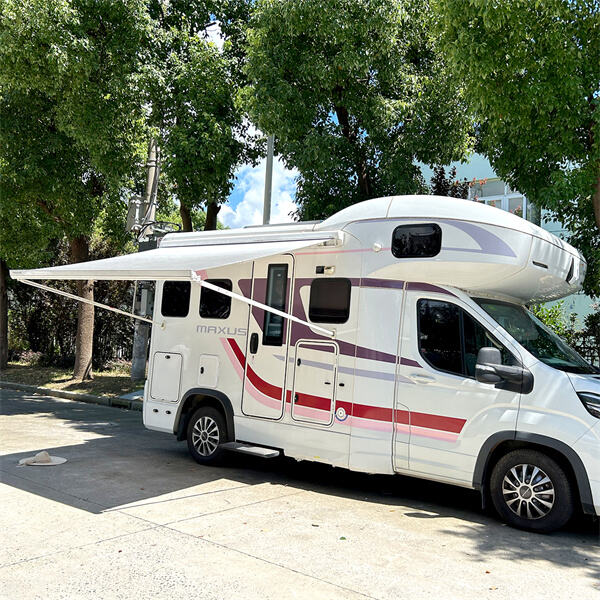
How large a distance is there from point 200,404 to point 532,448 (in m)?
4.21

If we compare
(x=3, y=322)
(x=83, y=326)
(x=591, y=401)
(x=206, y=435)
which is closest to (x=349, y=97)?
(x=206, y=435)

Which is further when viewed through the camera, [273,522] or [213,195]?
[213,195]

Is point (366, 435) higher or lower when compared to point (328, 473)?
higher

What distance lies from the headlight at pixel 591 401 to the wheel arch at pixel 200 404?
13.2ft

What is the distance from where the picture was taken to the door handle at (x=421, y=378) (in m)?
6.42

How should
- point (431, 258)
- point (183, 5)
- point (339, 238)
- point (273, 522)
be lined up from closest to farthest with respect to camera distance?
point (273, 522), point (431, 258), point (339, 238), point (183, 5)

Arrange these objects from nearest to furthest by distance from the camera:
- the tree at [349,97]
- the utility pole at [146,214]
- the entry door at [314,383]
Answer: the entry door at [314,383], the tree at [349,97], the utility pole at [146,214]

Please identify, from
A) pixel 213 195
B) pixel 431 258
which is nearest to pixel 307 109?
pixel 213 195

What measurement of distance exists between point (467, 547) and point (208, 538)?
2199mm

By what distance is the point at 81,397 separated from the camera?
14922 mm

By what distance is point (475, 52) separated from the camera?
331 inches

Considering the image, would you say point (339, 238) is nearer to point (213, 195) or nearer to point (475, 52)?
point (475, 52)

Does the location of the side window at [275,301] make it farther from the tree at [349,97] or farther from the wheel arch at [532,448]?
the tree at [349,97]

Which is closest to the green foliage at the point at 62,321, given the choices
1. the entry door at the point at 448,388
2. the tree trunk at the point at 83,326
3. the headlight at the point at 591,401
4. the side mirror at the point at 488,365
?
the tree trunk at the point at 83,326
